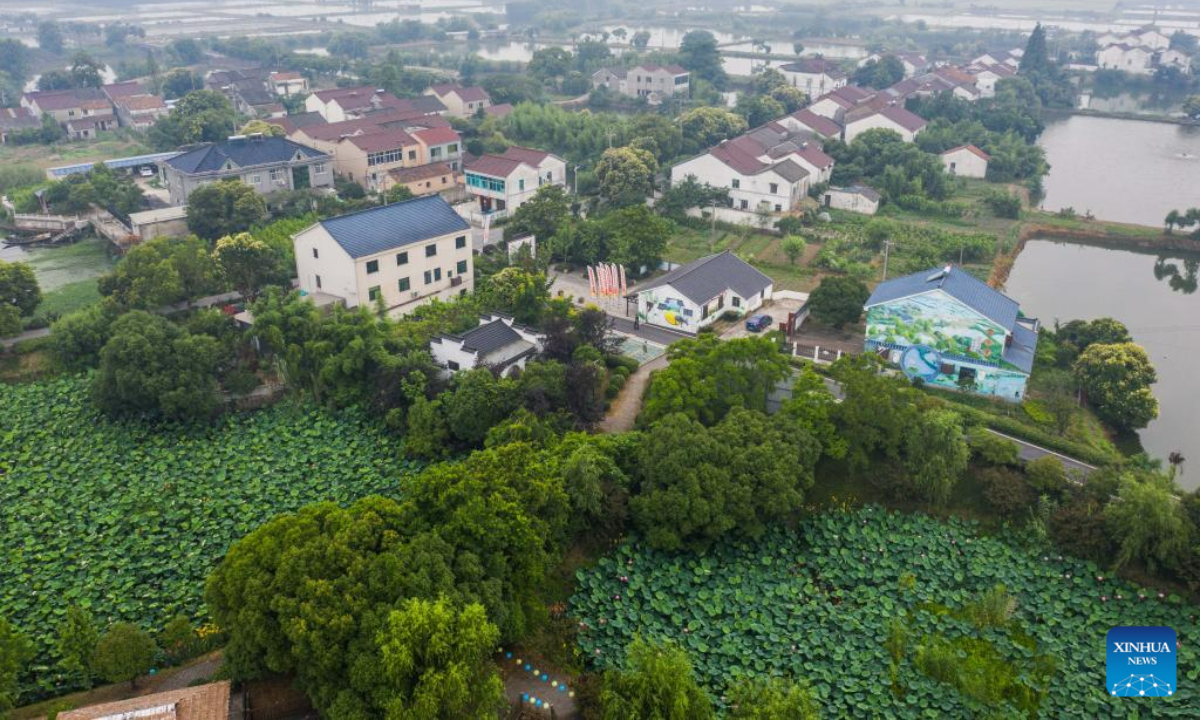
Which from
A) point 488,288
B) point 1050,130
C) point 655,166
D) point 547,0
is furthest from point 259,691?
point 547,0

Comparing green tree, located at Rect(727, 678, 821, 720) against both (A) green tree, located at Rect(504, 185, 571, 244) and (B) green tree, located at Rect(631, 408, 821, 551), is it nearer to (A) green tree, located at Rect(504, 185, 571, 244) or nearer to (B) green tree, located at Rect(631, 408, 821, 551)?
(B) green tree, located at Rect(631, 408, 821, 551)

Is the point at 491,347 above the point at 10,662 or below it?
above

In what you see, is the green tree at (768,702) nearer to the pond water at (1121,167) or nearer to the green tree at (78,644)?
the green tree at (78,644)

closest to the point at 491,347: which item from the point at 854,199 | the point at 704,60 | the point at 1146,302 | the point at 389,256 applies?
the point at 389,256

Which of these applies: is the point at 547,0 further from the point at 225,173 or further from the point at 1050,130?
the point at 225,173

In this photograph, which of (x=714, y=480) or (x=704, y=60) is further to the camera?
(x=704, y=60)

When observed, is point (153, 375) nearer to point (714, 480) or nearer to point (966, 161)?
point (714, 480)

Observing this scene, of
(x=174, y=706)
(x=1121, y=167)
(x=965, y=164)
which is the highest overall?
(x=174, y=706)

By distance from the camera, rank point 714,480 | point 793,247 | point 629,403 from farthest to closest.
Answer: point 793,247 → point 629,403 → point 714,480
